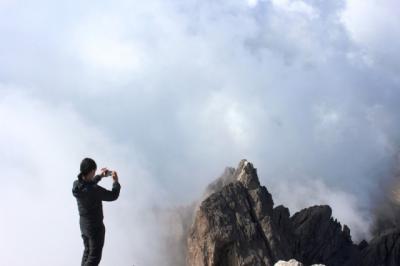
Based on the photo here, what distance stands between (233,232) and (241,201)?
4.20 meters

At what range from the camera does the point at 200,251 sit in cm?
4497

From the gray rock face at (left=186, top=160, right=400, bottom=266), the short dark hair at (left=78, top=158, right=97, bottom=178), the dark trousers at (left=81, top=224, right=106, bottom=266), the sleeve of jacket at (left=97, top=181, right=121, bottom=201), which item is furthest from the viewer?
the gray rock face at (left=186, top=160, right=400, bottom=266)

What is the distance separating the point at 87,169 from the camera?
19484 mm

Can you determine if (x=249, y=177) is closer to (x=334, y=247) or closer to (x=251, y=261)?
(x=251, y=261)

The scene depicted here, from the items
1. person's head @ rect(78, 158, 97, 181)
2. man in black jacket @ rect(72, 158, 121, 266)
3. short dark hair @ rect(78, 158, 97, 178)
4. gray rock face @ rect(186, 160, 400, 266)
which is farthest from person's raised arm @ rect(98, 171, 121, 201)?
gray rock face @ rect(186, 160, 400, 266)

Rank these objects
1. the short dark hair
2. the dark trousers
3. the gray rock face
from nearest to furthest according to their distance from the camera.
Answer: the short dark hair < the dark trousers < the gray rock face

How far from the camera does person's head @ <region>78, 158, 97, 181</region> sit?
19453 mm

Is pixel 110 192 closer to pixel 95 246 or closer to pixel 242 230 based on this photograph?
pixel 95 246

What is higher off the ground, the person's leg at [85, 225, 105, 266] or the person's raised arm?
the person's raised arm

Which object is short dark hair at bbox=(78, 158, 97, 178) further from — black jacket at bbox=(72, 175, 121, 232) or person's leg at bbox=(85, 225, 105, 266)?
person's leg at bbox=(85, 225, 105, 266)

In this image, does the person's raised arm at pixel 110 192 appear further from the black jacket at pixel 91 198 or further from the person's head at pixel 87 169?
the person's head at pixel 87 169

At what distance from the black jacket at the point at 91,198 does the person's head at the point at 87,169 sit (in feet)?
0.46

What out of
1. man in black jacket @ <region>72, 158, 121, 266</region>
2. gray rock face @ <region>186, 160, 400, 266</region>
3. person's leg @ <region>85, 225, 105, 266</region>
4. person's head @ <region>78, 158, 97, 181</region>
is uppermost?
gray rock face @ <region>186, 160, 400, 266</region>

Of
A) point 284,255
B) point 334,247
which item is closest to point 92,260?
point 284,255
